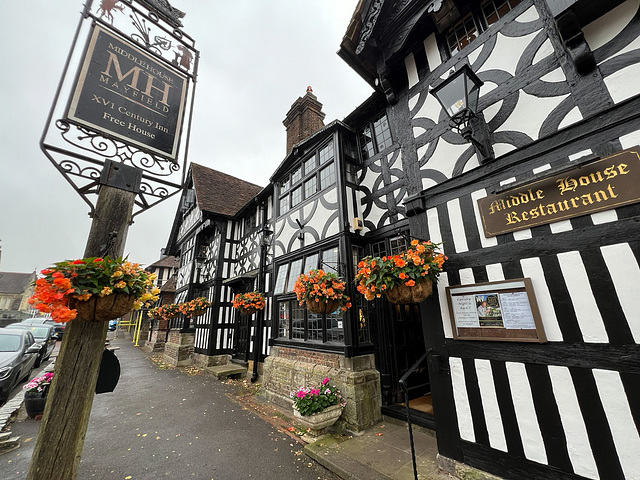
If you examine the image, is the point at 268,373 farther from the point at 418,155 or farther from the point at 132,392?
the point at 418,155

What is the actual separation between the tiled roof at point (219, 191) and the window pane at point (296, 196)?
4.67 m

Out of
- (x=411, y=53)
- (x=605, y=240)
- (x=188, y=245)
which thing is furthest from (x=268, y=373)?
(x=188, y=245)

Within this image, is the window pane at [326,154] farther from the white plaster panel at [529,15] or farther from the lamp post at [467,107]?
the white plaster panel at [529,15]

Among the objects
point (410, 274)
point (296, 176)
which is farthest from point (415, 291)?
point (296, 176)

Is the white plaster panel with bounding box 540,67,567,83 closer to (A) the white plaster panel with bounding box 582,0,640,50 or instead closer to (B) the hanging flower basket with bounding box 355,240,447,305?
(A) the white plaster panel with bounding box 582,0,640,50

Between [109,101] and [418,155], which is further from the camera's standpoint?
[418,155]

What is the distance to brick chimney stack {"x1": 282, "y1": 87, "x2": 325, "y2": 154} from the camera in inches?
367

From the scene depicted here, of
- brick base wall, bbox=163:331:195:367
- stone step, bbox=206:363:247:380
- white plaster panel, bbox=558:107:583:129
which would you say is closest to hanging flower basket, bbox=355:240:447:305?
white plaster panel, bbox=558:107:583:129

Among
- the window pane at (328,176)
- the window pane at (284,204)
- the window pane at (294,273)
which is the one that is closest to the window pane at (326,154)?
the window pane at (328,176)

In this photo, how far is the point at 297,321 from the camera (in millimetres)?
6492

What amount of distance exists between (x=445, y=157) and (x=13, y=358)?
11.1 m

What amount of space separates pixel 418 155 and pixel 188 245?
1381cm

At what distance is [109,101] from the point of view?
2.75 meters

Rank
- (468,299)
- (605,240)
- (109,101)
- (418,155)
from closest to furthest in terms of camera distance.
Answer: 1. (605,240)
2. (109,101)
3. (468,299)
4. (418,155)
